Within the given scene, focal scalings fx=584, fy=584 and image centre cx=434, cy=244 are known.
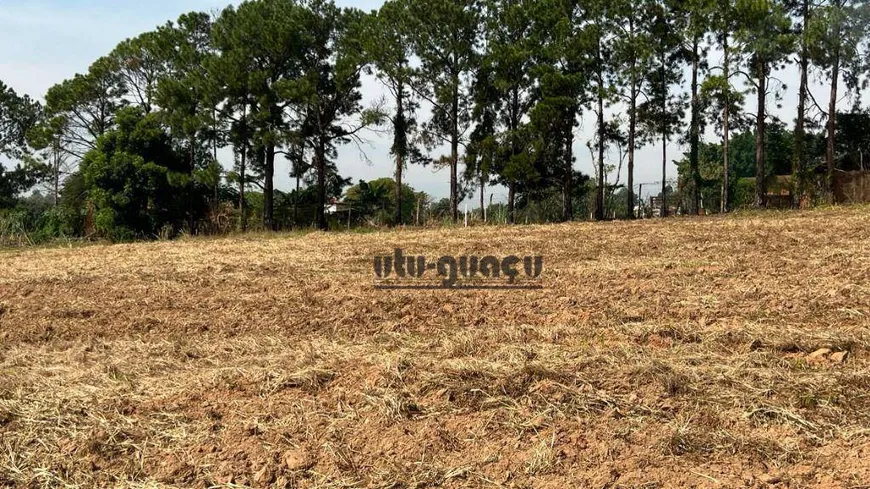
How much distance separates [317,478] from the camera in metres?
2.26

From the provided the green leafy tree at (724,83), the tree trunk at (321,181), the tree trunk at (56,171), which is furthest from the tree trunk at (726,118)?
the tree trunk at (56,171)

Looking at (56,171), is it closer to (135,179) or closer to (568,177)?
(135,179)

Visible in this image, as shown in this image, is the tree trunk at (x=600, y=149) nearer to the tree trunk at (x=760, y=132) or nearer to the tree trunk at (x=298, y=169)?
the tree trunk at (x=760, y=132)

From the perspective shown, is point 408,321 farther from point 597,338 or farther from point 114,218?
point 114,218

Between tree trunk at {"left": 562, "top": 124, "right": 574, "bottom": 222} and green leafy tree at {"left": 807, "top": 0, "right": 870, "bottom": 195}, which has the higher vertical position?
green leafy tree at {"left": 807, "top": 0, "right": 870, "bottom": 195}

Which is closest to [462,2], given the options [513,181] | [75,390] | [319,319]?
[513,181]

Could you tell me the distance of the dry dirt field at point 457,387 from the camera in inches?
90.8

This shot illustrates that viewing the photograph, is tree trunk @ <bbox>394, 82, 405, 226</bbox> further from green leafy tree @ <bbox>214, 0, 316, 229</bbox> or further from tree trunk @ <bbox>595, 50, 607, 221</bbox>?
tree trunk @ <bbox>595, 50, 607, 221</bbox>

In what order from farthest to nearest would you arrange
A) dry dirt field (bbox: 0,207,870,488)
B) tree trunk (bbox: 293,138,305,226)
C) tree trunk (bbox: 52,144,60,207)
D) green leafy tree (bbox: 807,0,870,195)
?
tree trunk (bbox: 52,144,60,207)
tree trunk (bbox: 293,138,305,226)
green leafy tree (bbox: 807,0,870,195)
dry dirt field (bbox: 0,207,870,488)

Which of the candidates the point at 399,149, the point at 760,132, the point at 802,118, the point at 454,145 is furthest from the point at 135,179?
the point at 802,118

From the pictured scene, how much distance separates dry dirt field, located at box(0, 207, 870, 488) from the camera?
7.57 feet

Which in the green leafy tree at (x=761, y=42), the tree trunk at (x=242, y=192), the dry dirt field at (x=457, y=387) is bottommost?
the dry dirt field at (x=457, y=387)

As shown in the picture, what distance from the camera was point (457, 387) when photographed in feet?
9.84

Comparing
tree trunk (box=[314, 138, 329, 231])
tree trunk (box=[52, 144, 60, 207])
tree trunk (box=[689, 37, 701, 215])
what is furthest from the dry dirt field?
tree trunk (box=[52, 144, 60, 207])
